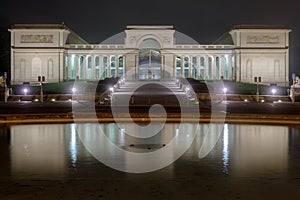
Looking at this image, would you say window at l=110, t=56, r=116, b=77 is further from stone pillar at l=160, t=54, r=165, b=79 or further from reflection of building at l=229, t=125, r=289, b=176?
reflection of building at l=229, t=125, r=289, b=176

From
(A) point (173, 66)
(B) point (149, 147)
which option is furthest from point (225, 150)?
(A) point (173, 66)

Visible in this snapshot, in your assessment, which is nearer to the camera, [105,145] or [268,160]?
[268,160]

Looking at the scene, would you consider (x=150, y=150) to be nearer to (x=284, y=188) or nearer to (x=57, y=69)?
(x=284, y=188)

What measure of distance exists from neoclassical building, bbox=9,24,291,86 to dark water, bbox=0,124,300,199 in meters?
54.1

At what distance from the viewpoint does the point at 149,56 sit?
76.4 meters

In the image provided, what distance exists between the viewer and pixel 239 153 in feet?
44.7

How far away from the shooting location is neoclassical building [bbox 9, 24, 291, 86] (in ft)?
234

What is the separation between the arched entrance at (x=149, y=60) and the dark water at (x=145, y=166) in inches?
2273

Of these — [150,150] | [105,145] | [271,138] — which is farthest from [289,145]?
[105,145]

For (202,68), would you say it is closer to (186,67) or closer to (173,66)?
(186,67)

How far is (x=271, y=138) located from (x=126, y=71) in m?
58.6

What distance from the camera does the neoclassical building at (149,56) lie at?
71438 millimetres

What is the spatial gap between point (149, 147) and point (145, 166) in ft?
10.6

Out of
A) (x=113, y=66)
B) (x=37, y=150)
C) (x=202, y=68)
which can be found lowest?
(x=37, y=150)
